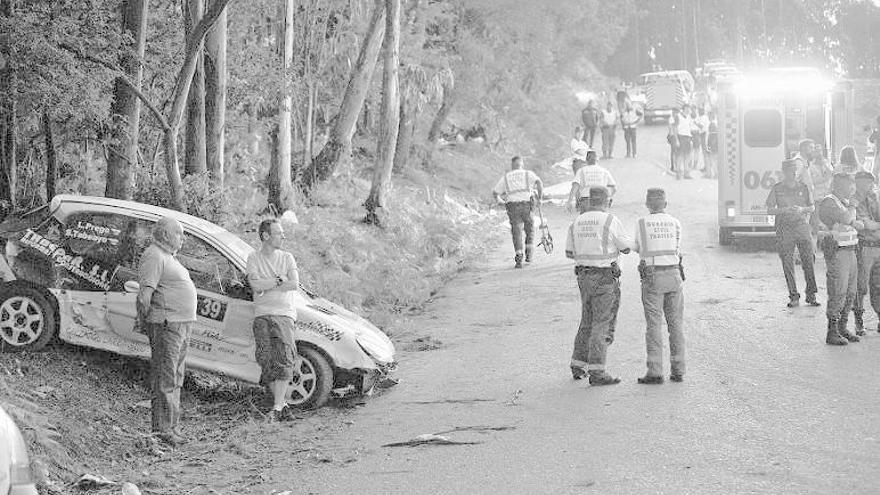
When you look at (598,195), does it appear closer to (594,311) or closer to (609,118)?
(594,311)

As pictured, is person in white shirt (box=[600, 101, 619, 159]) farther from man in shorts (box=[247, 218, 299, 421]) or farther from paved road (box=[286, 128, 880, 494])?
man in shorts (box=[247, 218, 299, 421])

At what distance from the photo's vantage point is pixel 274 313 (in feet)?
36.7

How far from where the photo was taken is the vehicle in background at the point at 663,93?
187ft

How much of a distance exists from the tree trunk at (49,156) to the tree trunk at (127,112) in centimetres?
60

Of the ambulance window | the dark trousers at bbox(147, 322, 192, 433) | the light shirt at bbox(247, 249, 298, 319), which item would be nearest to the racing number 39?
the ambulance window

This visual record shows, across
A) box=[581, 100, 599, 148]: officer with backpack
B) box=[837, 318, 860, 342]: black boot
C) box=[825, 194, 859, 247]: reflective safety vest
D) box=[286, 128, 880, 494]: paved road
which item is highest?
box=[581, 100, 599, 148]: officer with backpack

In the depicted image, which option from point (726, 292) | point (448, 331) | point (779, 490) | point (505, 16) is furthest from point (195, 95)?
point (505, 16)

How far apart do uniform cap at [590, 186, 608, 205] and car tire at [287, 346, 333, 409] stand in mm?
2782

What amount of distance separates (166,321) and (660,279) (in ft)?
14.3

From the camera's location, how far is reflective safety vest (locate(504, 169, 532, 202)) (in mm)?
→ 21609

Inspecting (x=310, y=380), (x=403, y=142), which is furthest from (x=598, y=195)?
(x=403, y=142)

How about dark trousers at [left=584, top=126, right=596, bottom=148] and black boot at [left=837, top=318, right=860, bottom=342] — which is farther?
dark trousers at [left=584, top=126, right=596, bottom=148]

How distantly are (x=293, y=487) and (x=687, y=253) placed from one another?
14622mm

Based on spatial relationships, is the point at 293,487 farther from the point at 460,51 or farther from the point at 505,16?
the point at 505,16
